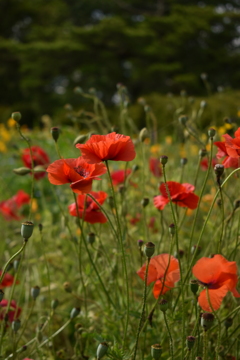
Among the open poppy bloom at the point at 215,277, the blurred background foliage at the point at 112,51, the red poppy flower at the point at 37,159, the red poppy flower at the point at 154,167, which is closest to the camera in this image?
the open poppy bloom at the point at 215,277

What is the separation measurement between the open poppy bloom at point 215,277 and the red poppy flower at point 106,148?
0.20 m

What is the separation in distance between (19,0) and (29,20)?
0.70m

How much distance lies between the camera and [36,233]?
1660 mm

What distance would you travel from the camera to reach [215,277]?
65cm

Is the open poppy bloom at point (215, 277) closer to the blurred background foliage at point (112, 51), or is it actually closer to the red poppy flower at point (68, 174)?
the red poppy flower at point (68, 174)

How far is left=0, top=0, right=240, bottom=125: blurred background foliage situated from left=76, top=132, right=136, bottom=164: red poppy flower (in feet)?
32.8

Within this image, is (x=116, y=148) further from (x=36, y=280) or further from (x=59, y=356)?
(x=36, y=280)

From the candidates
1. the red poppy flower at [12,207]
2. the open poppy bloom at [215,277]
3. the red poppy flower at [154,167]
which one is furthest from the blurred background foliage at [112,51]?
the open poppy bloom at [215,277]

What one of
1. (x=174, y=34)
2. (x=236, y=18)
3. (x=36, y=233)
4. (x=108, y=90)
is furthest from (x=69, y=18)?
(x=36, y=233)

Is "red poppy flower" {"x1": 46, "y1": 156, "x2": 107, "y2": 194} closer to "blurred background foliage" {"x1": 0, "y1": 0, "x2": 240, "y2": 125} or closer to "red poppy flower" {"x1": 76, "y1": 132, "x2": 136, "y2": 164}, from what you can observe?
"red poppy flower" {"x1": 76, "y1": 132, "x2": 136, "y2": 164}

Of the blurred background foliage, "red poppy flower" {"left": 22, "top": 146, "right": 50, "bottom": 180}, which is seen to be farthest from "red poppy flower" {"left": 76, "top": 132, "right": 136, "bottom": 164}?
the blurred background foliage

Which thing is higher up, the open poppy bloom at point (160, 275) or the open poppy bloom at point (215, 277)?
the open poppy bloom at point (215, 277)

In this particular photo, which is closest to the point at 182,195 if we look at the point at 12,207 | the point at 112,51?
the point at 12,207

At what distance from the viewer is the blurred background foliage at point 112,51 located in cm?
1144
